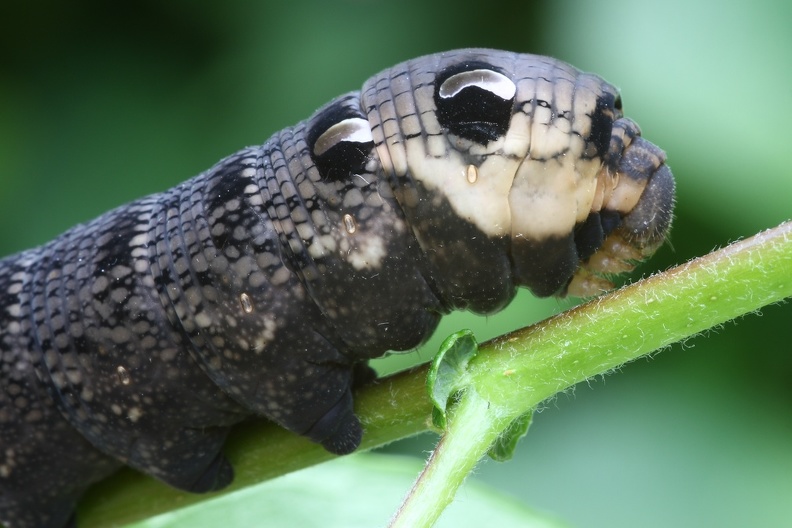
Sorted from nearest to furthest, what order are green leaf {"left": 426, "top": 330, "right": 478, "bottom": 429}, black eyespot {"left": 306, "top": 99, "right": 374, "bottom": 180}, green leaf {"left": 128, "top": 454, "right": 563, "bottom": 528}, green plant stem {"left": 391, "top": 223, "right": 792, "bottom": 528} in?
green plant stem {"left": 391, "top": 223, "right": 792, "bottom": 528}
green leaf {"left": 426, "top": 330, "right": 478, "bottom": 429}
black eyespot {"left": 306, "top": 99, "right": 374, "bottom": 180}
green leaf {"left": 128, "top": 454, "right": 563, "bottom": 528}

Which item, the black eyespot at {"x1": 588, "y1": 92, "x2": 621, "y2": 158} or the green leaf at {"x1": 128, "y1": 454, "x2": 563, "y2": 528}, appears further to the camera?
the green leaf at {"x1": 128, "y1": 454, "x2": 563, "y2": 528}

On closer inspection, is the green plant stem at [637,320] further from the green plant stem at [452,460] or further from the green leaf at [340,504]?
the green leaf at [340,504]

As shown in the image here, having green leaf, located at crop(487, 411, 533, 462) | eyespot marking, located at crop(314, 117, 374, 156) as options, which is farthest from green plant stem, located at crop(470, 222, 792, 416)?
eyespot marking, located at crop(314, 117, 374, 156)

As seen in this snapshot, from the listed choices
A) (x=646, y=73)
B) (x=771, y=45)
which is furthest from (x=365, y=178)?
(x=771, y=45)

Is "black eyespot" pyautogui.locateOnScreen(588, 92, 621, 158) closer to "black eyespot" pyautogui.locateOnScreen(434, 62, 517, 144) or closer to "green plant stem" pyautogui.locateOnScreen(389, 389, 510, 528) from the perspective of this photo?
"black eyespot" pyautogui.locateOnScreen(434, 62, 517, 144)

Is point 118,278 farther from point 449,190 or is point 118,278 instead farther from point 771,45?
point 771,45

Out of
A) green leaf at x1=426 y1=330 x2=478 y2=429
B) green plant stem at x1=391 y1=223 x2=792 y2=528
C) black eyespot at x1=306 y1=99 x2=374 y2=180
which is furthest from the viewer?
black eyespot at x1=306 y1=99 x2=374 y2=180

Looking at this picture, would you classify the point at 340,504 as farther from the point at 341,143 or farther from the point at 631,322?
the point at 631,322

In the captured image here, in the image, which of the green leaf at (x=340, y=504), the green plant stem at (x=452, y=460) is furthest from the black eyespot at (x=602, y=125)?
the green leaf at (x=340, y=504)
